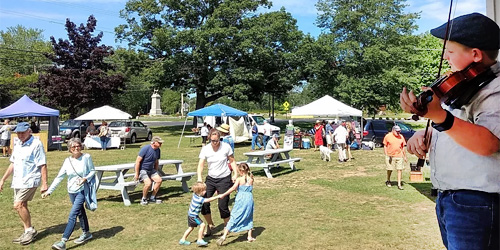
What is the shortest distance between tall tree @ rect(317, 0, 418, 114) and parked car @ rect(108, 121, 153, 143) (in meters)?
16.0

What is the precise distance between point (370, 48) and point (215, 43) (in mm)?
12340

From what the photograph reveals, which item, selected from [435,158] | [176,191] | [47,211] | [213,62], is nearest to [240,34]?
[213,62]

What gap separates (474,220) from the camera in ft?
5.16

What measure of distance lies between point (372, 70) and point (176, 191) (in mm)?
27255

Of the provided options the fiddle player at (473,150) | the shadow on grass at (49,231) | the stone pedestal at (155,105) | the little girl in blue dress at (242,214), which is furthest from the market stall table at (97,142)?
the stone pedestal at (155,105)

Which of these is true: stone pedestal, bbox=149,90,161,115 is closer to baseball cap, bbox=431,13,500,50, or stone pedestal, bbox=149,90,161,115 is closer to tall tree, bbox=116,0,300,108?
tall tree, bbox=116,0,300,108

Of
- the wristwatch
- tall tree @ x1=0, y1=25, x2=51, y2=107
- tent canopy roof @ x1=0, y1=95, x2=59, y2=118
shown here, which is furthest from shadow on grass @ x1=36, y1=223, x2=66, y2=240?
tall tree @ x1=0, y1=25, x2=51, y2=107

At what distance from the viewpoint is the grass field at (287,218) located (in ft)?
19.2

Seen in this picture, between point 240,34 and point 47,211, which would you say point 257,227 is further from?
point 240,34

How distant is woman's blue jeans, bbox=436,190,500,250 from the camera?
1.57 meters

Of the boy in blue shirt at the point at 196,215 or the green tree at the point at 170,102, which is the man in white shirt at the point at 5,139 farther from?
the green tree at the point at 170,102

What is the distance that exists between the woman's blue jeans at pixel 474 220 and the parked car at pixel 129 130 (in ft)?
70.8

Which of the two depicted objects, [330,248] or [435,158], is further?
[330,248]

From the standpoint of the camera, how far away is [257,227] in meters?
6.64
